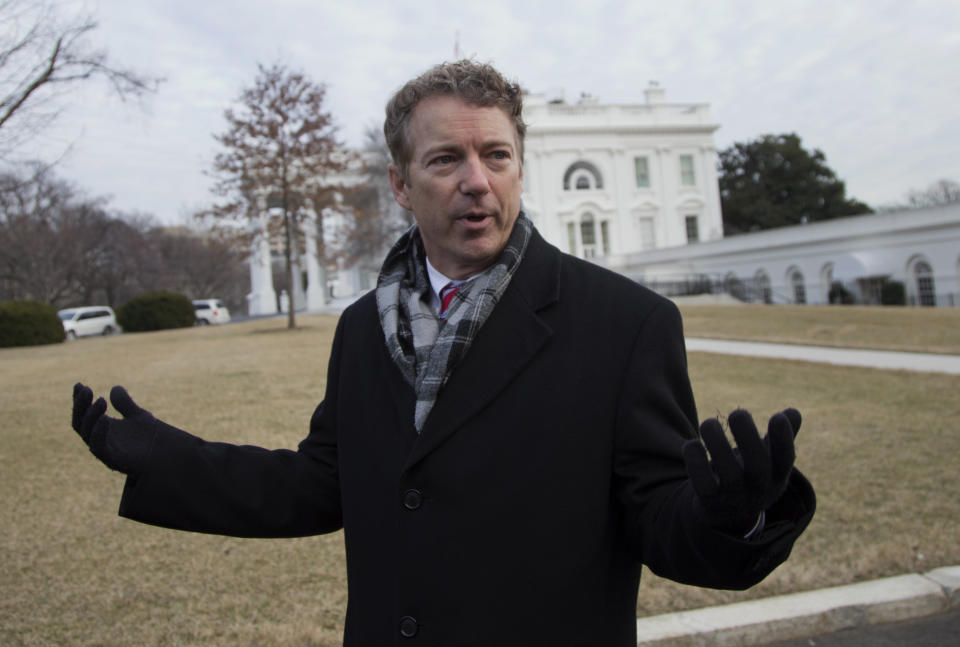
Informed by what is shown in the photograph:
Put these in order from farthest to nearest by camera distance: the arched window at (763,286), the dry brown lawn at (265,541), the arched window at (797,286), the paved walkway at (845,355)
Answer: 1. the arched window at (763,286)
2. the arched window at (797,286)
3. the paved walkway at (845,355)
4. the dry brown lawn at (265,541)

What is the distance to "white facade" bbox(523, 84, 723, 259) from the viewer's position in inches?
2287

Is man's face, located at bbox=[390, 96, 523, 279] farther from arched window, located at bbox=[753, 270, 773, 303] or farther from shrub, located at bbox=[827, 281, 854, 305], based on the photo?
arched window, located at bbox=[753, 270, 773, 303]

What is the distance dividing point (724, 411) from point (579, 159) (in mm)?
53476

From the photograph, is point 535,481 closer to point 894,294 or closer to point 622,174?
point 894,294

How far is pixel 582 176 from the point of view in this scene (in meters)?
59.8

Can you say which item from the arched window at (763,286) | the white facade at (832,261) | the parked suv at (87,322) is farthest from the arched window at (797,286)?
the parked suv at (87,322)

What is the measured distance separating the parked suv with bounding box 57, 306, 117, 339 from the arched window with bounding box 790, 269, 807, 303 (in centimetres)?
3386

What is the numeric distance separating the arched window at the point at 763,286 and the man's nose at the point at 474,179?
38.3 m

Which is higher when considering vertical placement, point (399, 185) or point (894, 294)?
point (894, 294)

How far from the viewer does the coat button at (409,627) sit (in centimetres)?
166

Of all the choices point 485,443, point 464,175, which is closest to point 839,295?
point 464,175

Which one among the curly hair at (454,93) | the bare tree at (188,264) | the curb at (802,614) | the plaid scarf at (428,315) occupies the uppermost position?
the bare tree at (188,264)

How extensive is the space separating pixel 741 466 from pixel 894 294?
3250cm

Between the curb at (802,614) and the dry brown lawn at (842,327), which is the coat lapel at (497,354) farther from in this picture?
the dry brown lawn at (842,327)
